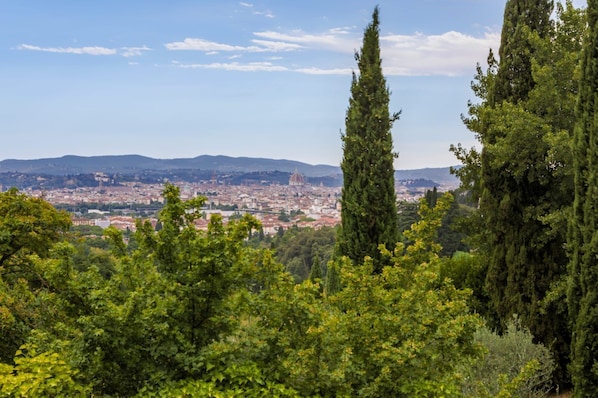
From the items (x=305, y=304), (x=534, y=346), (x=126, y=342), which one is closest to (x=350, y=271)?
(x=305, y=304)

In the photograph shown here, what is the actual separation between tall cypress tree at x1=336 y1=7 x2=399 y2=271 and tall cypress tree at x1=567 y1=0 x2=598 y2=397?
4.86 metres

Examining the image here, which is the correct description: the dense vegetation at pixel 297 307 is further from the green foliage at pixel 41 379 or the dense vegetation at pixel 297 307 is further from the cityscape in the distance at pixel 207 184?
the cityscape in the distance at pixel 207 184

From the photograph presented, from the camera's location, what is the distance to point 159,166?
81.1m

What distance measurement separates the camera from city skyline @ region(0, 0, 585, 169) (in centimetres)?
1188

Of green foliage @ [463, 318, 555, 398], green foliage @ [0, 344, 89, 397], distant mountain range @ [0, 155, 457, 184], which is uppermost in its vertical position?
distant mountain range @ [0, 155, 457, 184]

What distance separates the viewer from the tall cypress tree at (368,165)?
36.2 ft

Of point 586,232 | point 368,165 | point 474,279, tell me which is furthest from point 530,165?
point 368,165

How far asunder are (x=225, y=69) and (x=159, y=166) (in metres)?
53.3

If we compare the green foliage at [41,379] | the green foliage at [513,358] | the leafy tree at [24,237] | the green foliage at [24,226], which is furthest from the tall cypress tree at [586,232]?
the green foliage at [24,226]

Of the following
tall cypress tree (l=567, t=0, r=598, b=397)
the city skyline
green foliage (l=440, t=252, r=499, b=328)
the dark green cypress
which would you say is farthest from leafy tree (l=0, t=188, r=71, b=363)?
the dark green cypress

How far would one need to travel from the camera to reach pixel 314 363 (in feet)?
12.4

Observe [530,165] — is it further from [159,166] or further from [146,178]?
[159,166]

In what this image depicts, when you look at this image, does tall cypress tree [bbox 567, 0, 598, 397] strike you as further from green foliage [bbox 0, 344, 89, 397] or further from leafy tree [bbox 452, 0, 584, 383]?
green foliage [bbox 0, 344, 89, 397]

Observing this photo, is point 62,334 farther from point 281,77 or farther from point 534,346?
point 281,77
